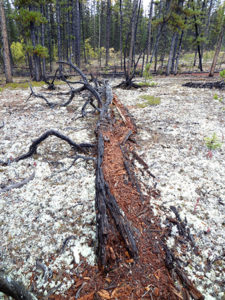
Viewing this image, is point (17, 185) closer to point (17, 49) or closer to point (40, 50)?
point (40, 50)

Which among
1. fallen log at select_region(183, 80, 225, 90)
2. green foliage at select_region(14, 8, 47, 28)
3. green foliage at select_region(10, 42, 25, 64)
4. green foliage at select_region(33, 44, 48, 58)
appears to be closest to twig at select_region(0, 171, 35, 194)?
fallen log at select_region(183, 80, 225, 90)

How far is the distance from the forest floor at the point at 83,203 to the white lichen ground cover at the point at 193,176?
0.05 ft

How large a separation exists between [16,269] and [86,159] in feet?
8.67

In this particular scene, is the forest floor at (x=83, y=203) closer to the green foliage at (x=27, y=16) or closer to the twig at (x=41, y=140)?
the twig at (x=41, y=140)

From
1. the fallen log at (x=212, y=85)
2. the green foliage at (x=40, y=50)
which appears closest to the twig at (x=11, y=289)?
the fallen log at (x=212, y=85)

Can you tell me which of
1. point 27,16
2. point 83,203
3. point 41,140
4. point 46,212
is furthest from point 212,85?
point 27,16

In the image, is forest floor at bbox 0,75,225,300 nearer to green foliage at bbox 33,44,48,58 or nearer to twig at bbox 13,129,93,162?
twig at bbox 13,129,93,162

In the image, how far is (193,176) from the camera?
404 cm

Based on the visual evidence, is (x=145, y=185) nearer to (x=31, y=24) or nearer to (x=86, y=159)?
(x=86, y=159)

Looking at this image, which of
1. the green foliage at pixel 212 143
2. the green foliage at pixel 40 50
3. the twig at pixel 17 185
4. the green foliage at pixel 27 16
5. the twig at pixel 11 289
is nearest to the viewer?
the twig at pixel 11 289

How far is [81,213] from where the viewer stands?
310cm

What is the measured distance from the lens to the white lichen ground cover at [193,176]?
7.80 feet

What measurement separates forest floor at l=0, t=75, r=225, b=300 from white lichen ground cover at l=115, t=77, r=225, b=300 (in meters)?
0.01

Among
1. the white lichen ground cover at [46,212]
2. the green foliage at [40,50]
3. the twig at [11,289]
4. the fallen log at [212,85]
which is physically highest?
the green foliage at [40,50]
